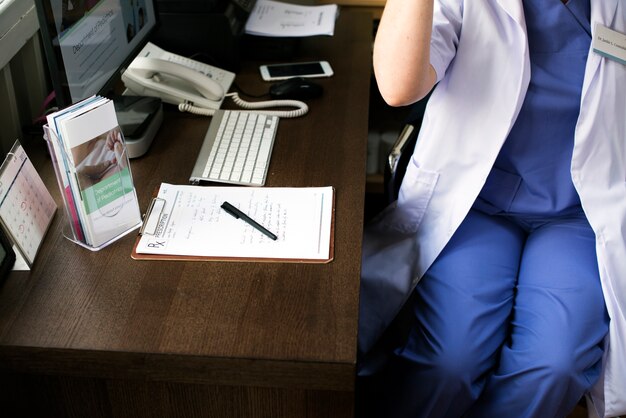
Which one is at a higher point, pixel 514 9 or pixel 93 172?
pixel 514 9

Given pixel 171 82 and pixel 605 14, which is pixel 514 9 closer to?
pixel 605 14

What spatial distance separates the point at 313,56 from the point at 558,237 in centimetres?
80

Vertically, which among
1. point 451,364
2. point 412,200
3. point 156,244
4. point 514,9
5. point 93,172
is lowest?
point 451,364

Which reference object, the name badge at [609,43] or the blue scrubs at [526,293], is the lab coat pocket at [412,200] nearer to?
the blue scrubs at [526,293]

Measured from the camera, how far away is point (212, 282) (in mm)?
1092

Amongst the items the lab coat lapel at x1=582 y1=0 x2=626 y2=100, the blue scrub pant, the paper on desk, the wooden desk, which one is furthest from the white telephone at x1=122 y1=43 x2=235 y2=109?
the lab coat lapel at x1=582 y1=0 x2=626 y2=100

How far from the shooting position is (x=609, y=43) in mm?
1310

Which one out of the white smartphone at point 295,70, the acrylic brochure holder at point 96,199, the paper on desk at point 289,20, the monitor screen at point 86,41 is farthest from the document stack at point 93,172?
the paper on desk at point 289,20

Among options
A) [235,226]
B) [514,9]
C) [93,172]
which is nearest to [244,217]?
[235,226]

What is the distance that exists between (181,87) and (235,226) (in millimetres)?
544

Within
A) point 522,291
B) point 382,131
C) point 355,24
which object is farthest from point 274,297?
point 382,131

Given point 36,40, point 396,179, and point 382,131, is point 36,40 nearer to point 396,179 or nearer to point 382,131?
point 396,179

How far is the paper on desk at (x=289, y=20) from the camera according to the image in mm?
1821

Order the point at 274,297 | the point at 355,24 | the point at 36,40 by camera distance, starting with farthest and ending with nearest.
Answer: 1. the point at 355,24
2. the point at 36,40
3. the point at 274,297
